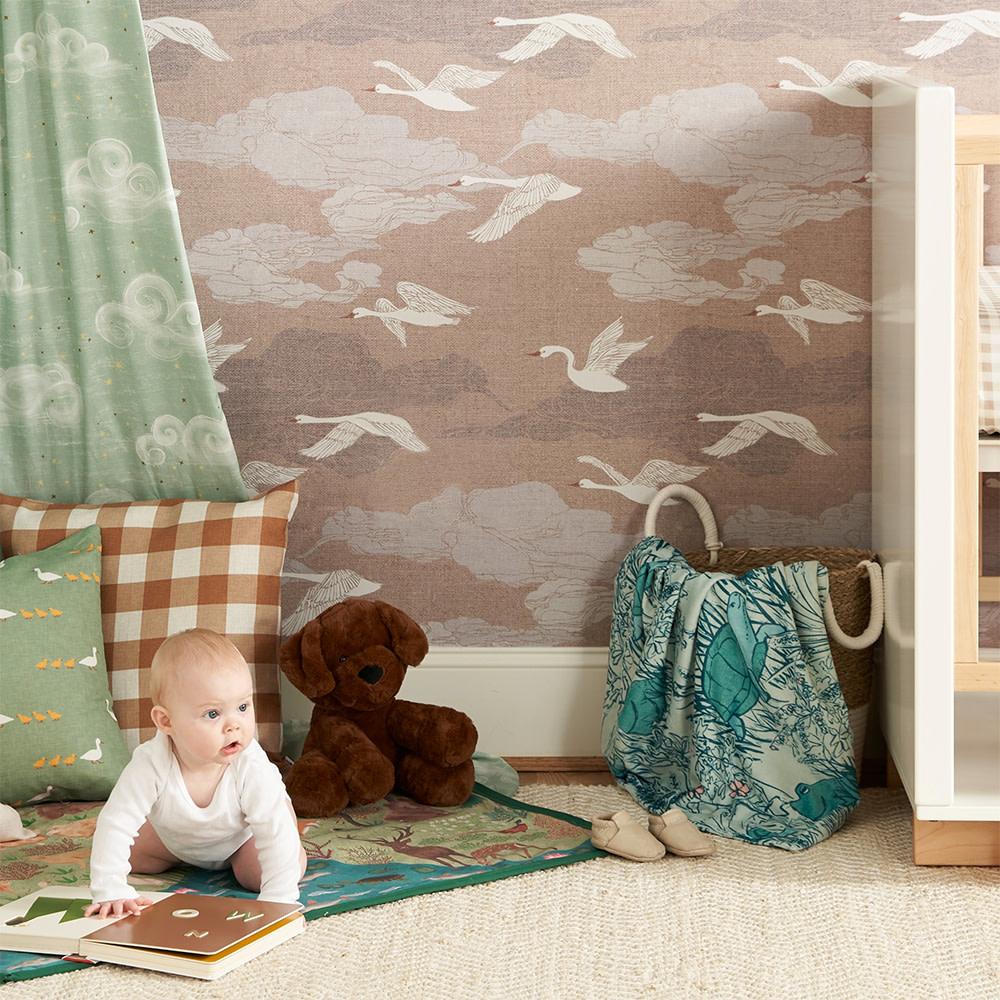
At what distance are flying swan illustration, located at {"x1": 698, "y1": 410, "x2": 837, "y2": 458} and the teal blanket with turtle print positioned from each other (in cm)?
34

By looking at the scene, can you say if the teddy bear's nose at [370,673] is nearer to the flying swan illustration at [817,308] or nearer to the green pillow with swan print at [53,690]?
the green pillow with swan print at [53,690]

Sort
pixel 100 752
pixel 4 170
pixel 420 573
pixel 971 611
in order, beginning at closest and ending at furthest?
pixel 971 611 → pixel 100 752 → pixel 4 170 → pixel 420 573

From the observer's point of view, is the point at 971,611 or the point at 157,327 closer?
the point at 971,611

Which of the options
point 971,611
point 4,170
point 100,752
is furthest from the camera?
point 4,170

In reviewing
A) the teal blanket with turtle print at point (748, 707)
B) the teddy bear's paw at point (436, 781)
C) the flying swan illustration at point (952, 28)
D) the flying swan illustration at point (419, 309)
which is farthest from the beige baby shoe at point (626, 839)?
the flying swan illustration at point (952, 28)

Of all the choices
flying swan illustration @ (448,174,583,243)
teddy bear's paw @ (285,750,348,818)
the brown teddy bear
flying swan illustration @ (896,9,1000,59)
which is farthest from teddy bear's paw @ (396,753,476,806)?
flying swan illustration @ (896,9,1000,59)

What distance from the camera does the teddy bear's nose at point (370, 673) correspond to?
2.05m

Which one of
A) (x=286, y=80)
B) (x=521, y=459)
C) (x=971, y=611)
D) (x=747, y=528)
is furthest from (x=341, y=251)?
(x=971, y=611)

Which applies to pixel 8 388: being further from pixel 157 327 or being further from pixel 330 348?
pixel 330 348

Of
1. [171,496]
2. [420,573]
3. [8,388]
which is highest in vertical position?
[8,388]

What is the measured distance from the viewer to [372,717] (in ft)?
6.80

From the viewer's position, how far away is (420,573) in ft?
7.63

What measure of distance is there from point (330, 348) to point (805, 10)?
110 cm

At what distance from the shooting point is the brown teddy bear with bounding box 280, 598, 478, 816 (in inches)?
77.7
